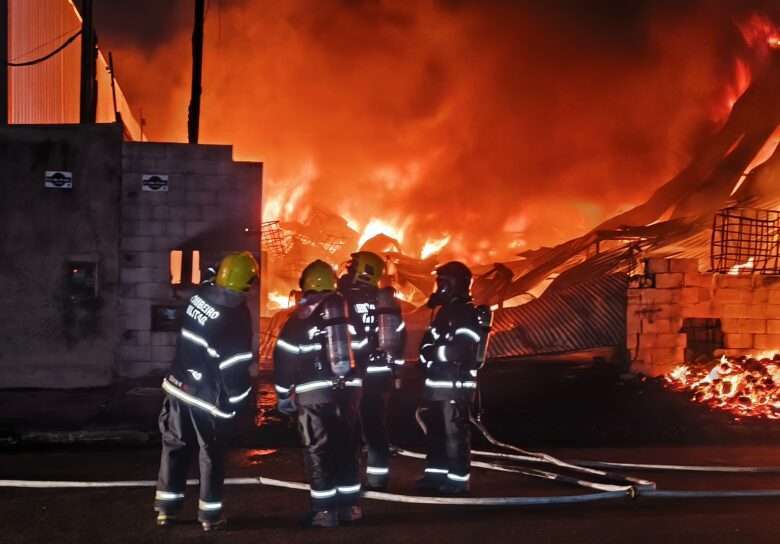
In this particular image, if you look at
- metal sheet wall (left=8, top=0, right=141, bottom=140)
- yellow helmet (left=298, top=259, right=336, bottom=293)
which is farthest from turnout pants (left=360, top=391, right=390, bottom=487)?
metal sheet wall (left=8, top=0, right=141, bottom=140)

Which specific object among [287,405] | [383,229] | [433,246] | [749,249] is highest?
[383,229]

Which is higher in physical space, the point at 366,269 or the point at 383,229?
the point at 383,229

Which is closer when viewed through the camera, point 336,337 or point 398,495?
point 336,337

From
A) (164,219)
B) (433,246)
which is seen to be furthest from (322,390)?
(433,246)

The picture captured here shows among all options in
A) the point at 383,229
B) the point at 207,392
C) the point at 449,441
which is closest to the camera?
the point at 207,392

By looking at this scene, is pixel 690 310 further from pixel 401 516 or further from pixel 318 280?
pixel 318 280

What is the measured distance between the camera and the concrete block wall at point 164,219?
12.5 metres

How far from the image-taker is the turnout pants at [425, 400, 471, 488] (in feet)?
20.3

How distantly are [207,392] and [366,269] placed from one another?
5.79 feet

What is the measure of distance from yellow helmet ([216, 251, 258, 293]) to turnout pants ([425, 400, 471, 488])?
6.02ft

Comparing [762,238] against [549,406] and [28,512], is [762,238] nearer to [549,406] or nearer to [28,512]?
[549,406]

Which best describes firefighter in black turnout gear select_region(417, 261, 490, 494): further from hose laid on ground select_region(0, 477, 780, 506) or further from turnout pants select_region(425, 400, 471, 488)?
hose laid on ground select_region(0, 477, 780, 506)

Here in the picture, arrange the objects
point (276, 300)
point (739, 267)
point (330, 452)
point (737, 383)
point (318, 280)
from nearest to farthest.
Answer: point (330, 452)
point (318, 280)
point (737, 383)
point (739, 267)
point (276, 300)

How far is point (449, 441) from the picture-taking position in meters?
6.20
